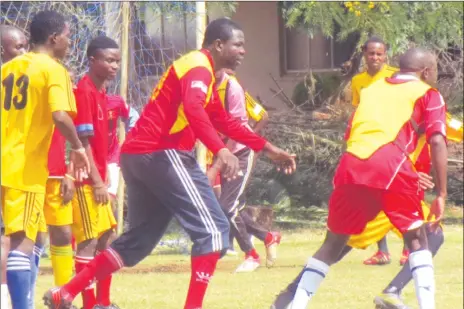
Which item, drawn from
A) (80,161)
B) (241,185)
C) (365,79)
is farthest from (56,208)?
(365,79)

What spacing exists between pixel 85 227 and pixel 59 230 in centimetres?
18

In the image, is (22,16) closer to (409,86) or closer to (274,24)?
(409,86)

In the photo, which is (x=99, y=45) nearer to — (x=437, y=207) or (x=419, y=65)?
(x=419, y=65)

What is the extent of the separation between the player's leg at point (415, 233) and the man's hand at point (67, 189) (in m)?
1.94

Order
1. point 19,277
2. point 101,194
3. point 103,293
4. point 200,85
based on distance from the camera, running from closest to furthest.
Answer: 1. point 19,277
2. point 200,85
3. point 101,194
4. point 103,293

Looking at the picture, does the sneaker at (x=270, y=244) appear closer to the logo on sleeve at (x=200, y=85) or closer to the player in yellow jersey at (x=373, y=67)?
the player in yellow jersey at (x=373, y=67)

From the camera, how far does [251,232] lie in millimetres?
11188

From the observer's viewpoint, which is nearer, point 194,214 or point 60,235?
point 194,214

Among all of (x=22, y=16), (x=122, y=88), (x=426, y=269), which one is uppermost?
(x=22, y=16)

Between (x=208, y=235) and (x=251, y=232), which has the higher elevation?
(x=208, y=235)

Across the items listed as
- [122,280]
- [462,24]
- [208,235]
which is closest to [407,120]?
[208,235]

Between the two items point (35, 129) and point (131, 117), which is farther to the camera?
point (131, 117)

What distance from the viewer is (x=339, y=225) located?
6.92m

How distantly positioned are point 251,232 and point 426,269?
4.40 meters
